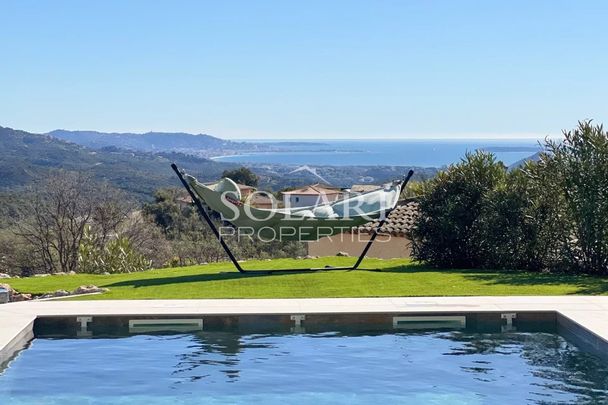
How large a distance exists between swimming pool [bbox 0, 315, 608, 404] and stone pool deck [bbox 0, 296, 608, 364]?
15cm

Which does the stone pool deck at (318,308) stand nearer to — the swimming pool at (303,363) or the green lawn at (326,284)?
the swimming pool at (303,363)

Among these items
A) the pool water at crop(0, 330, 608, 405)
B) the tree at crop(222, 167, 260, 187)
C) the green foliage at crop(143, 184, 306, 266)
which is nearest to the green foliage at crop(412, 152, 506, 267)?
the pool water at crop(0, 330, 608, 405)

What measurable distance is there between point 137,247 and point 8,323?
16332 mm

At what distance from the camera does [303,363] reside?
30.6ft

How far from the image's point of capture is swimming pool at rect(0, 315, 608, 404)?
26.7 ft

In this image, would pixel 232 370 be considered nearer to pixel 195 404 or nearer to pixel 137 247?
pixel 195 404

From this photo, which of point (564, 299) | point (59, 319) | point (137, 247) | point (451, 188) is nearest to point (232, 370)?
point (59, 319)

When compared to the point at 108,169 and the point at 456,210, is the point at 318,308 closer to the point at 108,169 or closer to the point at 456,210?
the point at 456,210

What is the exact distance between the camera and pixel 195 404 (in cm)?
790

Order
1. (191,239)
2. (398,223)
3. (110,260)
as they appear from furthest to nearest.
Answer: (191,239)
(398,223)
(110,260)

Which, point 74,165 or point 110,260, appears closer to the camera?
point 110,260

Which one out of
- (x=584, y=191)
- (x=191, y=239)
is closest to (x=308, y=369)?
(x=584, y=191)

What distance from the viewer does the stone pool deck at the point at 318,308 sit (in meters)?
10.3

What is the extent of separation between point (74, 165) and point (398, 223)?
4761 centimetres
